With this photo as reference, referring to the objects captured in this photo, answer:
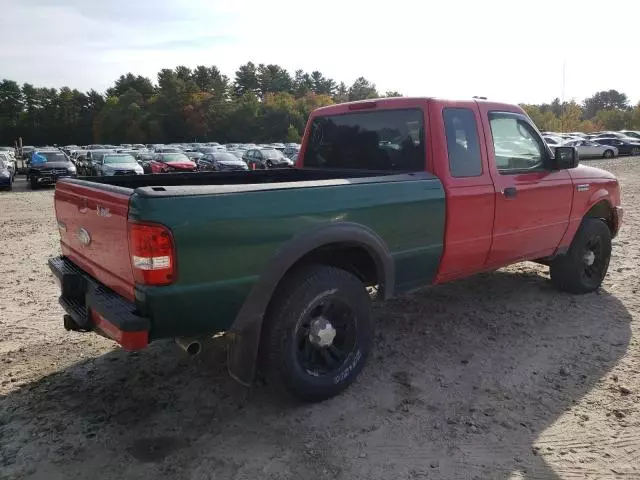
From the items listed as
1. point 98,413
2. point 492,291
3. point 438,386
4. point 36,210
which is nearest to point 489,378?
point 438,386

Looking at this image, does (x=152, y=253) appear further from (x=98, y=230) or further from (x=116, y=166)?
(x=116, y=166)

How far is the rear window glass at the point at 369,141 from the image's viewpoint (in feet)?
14.2

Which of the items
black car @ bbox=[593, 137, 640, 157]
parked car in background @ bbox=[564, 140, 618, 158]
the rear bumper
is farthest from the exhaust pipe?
black car @ bbox=[593, 137, 640, 157]

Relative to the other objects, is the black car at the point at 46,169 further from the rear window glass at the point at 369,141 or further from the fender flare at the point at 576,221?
the fender flare at the point at 576,221

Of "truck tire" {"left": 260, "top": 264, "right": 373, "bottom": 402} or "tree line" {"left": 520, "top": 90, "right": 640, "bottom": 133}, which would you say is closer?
"truck tire" {"left": 260, "top": 264, "right": 373, "bottom": 402}

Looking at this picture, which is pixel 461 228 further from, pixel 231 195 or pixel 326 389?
pixel 231 195

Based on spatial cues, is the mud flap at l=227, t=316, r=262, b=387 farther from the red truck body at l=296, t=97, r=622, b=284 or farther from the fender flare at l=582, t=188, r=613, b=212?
the fender flare at l=582, t=188, r=613, b=212

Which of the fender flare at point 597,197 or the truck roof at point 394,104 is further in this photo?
the fender flare at point 597,197

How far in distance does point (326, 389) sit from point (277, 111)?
89.2 meters

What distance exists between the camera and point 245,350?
3.18 meters

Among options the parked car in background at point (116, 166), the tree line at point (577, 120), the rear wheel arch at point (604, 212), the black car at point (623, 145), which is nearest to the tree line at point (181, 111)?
the tree line at point (577, 120)

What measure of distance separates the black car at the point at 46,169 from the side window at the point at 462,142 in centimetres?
2127

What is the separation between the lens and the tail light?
2.75 m

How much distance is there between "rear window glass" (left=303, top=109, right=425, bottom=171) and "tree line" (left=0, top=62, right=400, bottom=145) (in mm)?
80053
